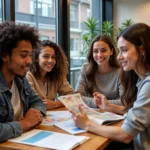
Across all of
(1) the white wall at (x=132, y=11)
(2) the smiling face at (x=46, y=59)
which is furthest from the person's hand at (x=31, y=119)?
(1) the white wall at (x=132, y=11)

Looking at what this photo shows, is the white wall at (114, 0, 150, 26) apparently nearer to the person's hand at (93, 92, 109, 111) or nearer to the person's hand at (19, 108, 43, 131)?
the person's hand at (93, 92, 109, 111)

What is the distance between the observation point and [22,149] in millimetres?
1163

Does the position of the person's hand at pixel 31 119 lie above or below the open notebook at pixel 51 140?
above

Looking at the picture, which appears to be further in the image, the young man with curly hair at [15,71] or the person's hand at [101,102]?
the person's hand at [101,102]

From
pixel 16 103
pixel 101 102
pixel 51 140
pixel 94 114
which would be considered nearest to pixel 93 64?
pixel 101 102

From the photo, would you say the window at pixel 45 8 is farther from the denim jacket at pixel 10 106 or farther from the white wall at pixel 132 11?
the white wall at pixel 132 11

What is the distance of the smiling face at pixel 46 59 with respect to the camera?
225cm

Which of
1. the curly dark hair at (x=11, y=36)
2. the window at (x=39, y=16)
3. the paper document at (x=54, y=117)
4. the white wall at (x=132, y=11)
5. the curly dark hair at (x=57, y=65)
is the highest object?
the white wall at (x=132, y=11)

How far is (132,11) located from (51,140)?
405 centimetres

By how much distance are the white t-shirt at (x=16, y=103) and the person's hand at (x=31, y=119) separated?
0.22ft

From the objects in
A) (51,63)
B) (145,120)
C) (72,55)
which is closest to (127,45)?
(145,120)

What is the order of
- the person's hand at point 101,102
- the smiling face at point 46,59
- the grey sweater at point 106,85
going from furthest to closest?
1. the grey sweater at point 106,85
2. the smiling face at point 46,59
3. the person's hand at point 101,102

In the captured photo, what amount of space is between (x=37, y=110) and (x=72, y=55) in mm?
1917

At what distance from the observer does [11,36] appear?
147 centimetres
